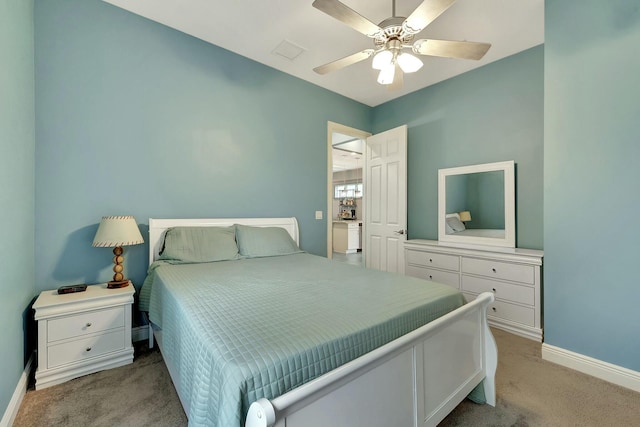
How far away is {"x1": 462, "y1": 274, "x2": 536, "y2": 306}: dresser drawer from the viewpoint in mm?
2449

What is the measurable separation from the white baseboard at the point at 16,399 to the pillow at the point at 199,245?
1003mm

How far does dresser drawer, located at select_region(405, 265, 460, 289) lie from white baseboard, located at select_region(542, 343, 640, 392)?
92 cm

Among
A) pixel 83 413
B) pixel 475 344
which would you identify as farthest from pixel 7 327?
pixel 475 344

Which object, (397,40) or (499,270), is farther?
(499,270)

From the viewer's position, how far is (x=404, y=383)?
1.14 metres

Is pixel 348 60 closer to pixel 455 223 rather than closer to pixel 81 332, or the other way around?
pixel 455 223

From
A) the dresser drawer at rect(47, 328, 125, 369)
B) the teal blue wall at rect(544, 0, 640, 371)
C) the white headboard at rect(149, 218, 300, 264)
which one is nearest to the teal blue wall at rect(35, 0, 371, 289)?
the white headboard at rect(149, 218, 300, 264)

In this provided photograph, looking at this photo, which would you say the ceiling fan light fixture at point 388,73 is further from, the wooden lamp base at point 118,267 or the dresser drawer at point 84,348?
the dresser drawer at point 84,348

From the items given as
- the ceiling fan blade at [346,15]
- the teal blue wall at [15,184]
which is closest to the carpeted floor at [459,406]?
the teal blue wall at [15,184]

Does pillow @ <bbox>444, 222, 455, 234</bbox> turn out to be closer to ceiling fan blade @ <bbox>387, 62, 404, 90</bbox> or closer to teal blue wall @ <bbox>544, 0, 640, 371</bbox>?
teal blue wall @ <bbox>544, 0, 640, 371</bbox>

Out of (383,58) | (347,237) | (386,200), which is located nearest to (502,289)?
(386,200)

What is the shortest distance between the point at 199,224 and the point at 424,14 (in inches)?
95.9

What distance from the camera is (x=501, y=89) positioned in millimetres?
2928

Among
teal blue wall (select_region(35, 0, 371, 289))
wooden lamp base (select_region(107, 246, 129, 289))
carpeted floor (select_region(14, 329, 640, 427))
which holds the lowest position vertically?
carpeted floor (select_region(14, 329, 640, 427))
